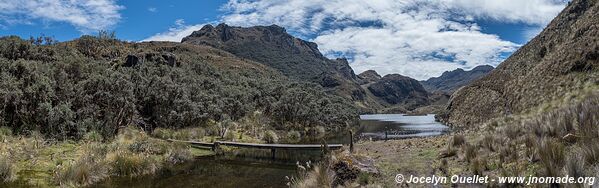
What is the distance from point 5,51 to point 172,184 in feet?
120

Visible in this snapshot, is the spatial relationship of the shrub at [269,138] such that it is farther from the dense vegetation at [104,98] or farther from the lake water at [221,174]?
the lake water at [221,174]

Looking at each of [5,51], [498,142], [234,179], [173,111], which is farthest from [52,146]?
[498,142]

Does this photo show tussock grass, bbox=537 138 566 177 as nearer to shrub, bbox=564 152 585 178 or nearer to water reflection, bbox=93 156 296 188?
shrub, bbox=564 152 585 178

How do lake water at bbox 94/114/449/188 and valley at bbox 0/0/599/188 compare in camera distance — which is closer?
valley at bbox 0/0/599/188

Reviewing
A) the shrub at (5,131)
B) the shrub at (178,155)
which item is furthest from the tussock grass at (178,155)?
the shrub at (5,131)

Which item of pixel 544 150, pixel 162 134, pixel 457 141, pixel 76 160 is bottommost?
pixel 76 160

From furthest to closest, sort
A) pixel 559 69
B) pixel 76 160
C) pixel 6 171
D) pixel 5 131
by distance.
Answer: pixel 559 69 → pixel 5 131 → pixel 76 160 → pixel 6 171

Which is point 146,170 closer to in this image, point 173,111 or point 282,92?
point 173,111

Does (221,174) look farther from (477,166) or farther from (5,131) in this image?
(477,166)

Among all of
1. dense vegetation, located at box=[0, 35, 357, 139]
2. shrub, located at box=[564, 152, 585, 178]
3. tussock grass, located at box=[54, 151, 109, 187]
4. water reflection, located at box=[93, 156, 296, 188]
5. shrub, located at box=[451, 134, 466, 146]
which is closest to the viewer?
shrub, located at box=[564, 152, 585, 178]

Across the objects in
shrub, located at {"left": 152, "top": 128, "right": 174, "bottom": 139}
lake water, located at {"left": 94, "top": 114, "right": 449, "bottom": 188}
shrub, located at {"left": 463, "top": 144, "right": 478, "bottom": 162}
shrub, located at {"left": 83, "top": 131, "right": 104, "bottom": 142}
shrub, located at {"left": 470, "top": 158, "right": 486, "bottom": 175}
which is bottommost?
lake water, located at {"left": 94, "top": 114, "right": 449, "bottom": 188}

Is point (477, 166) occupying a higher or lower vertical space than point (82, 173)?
higher

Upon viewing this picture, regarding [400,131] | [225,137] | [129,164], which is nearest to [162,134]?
[225,137]

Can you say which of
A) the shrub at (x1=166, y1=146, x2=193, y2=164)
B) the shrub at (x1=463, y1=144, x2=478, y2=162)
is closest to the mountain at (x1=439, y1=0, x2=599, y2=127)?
the shrub at (x1=463, y1=144, x2=478, y2=162)
